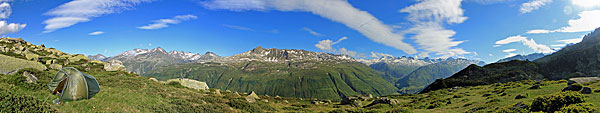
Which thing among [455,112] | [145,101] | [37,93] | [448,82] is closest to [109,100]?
[145,101]

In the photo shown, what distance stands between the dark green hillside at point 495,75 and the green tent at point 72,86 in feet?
368

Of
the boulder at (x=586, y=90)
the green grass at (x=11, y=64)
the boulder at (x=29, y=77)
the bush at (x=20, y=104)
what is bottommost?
the bush at (x=20, y=104)

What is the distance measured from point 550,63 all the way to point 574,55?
69.8 ft

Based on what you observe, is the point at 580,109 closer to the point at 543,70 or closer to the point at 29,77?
the point at 29,77

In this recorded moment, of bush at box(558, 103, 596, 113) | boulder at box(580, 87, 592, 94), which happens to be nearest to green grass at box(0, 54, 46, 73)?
bush at box(558, 103, 596, 113)

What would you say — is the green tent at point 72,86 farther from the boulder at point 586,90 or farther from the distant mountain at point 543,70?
the distant mountain at point 543,70

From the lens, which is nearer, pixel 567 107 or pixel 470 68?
pixel 567 107

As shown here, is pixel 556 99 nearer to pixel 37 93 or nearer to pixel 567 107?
pixel 567 107

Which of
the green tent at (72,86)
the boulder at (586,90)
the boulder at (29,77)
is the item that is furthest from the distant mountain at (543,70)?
the boulder at (29,77)

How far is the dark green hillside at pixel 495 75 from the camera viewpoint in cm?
9381

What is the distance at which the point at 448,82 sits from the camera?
333 feet

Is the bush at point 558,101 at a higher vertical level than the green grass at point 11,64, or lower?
lower

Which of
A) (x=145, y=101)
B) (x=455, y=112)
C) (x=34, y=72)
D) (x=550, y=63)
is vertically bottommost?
(x=455, y=112)

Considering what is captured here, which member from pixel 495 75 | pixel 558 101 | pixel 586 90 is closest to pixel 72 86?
pixel 558 101
